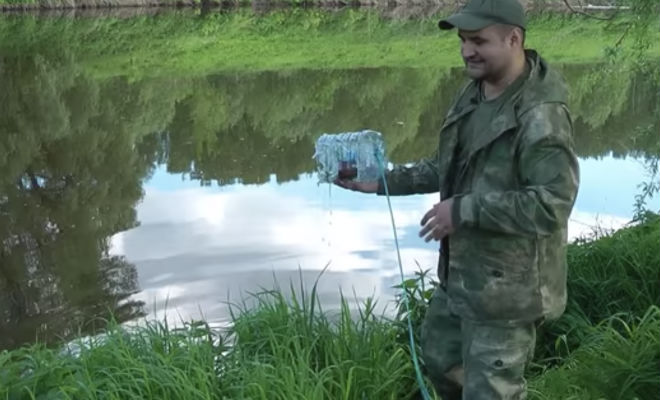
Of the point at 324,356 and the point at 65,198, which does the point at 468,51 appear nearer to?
the point at 324,356

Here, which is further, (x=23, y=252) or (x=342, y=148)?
(x=23, y=252)

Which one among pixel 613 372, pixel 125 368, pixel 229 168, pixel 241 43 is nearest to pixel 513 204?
pixel 613 372

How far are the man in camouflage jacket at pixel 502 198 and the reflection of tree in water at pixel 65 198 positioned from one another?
11.8 feet

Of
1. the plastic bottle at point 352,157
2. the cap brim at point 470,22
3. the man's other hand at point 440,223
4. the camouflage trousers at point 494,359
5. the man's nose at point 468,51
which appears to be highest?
the cap brim at point 470,22

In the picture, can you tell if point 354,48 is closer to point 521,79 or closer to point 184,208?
point 184,208

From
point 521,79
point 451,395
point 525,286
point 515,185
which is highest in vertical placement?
point 521,79

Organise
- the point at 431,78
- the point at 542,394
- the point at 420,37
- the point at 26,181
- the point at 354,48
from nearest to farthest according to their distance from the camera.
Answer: the point at 542,394
the point at 26,181
the point at 431,78
the point at 354,48
the point at 420,37

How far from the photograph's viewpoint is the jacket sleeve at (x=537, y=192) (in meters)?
2.40

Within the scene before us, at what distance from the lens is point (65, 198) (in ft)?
34.2

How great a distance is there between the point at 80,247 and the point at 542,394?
19.8 ft

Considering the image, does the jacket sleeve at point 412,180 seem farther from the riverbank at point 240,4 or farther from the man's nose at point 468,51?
the riverbank at point 240,4

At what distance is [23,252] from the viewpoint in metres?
8.27

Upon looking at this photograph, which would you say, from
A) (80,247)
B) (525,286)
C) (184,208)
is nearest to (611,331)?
(525,286)

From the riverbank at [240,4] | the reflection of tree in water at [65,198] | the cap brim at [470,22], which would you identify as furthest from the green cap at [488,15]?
the riverbank at [240,4]
